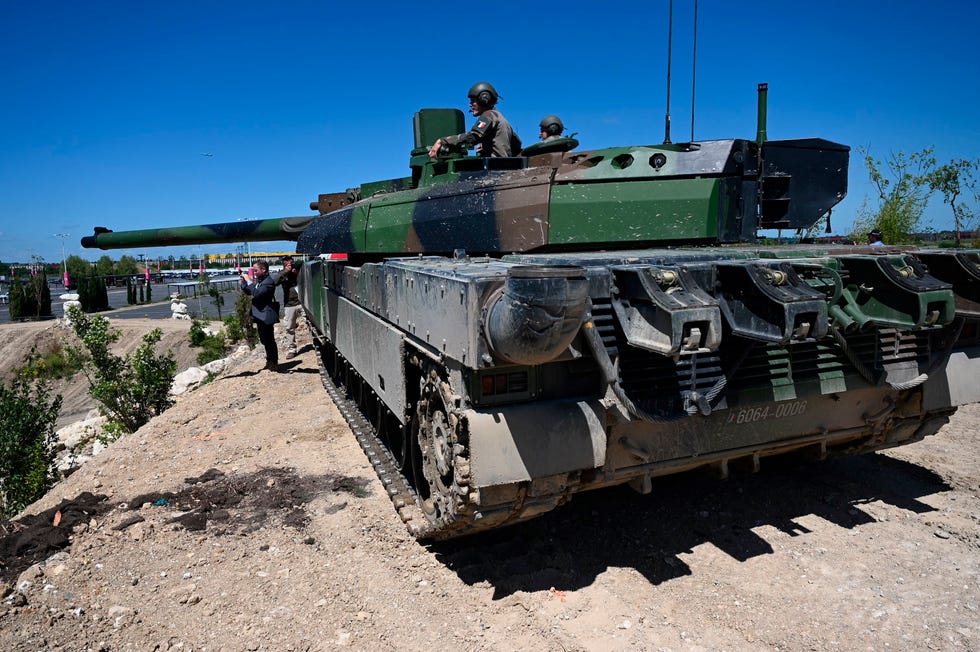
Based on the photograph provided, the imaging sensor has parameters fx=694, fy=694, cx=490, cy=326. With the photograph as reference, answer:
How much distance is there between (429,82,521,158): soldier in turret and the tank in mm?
150

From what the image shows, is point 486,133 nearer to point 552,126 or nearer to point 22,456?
point 552,126

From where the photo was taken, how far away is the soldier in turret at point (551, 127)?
20.3 ft

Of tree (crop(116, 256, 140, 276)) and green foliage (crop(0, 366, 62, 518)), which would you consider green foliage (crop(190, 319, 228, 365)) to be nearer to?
green foliage (crop(0, 366, 62, 518))

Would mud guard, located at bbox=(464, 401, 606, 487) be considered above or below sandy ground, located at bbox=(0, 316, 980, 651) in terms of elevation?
above

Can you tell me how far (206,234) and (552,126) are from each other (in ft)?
17.5

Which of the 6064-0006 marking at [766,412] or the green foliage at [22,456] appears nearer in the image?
the 6064-0006 marking at [766,412]

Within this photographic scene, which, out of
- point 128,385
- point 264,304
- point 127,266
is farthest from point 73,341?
point 127,266

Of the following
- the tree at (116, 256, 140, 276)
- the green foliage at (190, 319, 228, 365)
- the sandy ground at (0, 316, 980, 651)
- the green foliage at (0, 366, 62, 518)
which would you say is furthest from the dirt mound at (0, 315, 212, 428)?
the tree at (116, 256, 140, 276)

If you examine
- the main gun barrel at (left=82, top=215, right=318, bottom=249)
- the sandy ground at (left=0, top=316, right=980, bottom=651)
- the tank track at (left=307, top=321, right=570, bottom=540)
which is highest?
the main gun barrel at (left=82, top=215, right=318, bottom=249)

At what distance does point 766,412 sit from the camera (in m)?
4.01

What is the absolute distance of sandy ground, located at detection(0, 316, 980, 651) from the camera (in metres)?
3.54

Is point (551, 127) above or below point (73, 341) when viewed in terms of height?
above

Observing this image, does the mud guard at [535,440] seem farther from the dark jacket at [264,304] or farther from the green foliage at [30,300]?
the green foliage at [30,300]

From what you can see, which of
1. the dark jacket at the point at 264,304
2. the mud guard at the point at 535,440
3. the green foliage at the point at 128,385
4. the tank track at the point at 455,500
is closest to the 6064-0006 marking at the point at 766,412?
the mud guard at the point at 535,440
